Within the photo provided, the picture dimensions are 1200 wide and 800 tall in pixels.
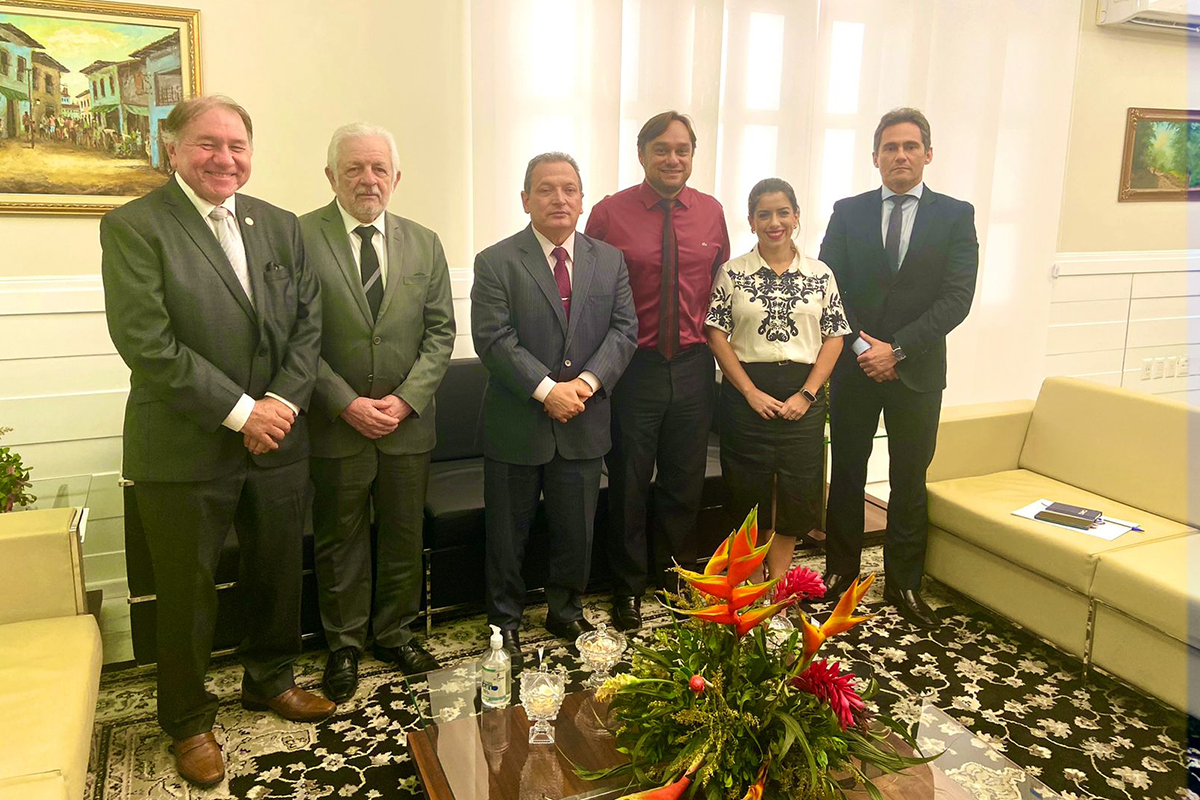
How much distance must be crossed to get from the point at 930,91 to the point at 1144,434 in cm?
238

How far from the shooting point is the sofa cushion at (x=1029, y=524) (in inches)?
117

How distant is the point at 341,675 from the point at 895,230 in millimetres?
2401

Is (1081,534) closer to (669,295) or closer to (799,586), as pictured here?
(669,295)

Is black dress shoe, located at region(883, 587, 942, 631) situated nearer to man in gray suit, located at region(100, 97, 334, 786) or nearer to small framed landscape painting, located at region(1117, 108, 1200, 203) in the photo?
man in gray suit, located at region(100, 97, 334, 786)

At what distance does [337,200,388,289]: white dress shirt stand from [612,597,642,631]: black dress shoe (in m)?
1.43

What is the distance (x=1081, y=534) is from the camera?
120 inches

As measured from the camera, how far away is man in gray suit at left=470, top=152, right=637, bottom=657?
288cm

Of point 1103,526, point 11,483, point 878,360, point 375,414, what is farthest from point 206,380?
point 1103,526

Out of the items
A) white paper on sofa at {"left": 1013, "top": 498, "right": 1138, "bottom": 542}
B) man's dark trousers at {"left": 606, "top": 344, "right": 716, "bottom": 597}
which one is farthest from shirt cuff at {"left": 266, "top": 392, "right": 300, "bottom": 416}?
white paper on sofa at {"left": 1013, "top": 498, "right": 1138, "bottom": 542}

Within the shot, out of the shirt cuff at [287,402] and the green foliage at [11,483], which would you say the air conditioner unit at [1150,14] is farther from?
the green foliage at [11,483]

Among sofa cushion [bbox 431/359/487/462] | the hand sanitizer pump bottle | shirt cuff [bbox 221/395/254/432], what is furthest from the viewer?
sofa cushion [bbox 431/359/487/462]

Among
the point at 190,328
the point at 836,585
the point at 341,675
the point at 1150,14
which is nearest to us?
the point at 190,328

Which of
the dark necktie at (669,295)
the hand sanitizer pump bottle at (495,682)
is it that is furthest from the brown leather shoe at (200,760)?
the dark necktie at (669,295)

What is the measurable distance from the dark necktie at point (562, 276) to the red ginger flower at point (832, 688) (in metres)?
1.51
